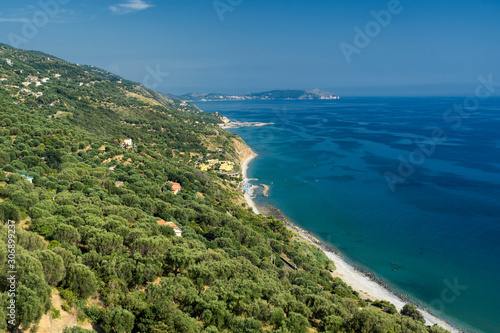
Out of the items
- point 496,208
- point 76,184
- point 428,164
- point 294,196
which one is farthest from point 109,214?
point 428,164

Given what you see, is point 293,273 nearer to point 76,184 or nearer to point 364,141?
point 76,184

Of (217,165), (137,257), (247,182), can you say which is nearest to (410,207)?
(247,182)

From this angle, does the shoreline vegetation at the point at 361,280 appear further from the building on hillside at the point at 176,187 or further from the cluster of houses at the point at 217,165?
the cluster of houses at the point at 217,165

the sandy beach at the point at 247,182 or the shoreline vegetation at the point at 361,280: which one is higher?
the sandy beach at the point at 247,182

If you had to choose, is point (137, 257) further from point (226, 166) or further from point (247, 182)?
point (226, 166)

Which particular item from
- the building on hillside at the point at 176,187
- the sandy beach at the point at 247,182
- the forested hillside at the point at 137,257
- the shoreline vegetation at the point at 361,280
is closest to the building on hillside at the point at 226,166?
the sandy beach at the point at 247,182

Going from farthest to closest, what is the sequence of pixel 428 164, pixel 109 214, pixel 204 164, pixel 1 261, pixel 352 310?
pixel 428 164
pixel 204 164
pixel 109 214
pixel 352 310
pixel 1 261

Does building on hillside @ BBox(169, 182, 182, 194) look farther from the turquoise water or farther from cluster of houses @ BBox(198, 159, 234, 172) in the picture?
cluster of houses @ BBox(198, 159, 234, 172)
